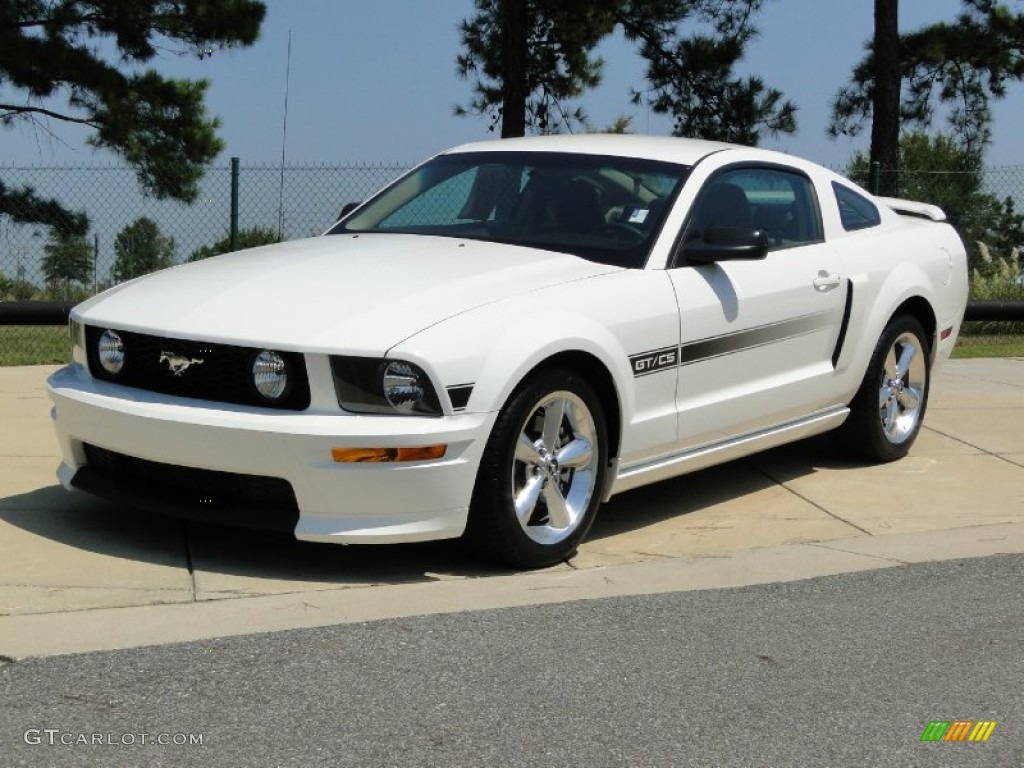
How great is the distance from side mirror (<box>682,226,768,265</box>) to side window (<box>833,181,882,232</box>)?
1.31m

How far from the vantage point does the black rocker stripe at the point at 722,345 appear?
6.23 metres

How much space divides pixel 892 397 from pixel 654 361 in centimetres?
227

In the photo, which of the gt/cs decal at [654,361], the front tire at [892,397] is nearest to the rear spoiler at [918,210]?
the front tire at [892,397]

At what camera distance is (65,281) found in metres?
→ 13.1

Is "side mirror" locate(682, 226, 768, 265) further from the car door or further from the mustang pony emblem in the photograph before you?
the mustang pony emblem

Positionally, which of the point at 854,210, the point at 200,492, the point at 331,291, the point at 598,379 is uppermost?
the point at 854,210

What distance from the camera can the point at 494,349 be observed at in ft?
18.2

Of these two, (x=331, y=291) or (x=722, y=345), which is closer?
(x=331, y=291)

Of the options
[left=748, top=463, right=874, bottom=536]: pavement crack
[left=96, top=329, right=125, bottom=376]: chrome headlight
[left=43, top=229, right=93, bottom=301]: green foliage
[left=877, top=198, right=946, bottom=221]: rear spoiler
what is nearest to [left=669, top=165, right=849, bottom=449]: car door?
[left=748, top=463, right=874, bottom=536]: pavement crack

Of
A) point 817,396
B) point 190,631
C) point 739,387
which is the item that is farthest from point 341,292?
point 817,396

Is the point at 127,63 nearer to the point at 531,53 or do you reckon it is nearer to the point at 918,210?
the point at 531,53

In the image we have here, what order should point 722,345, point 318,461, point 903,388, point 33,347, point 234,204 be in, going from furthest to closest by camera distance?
point 33,347 < point 234,204 < point 903,388 < point 722,345 < point 318,461

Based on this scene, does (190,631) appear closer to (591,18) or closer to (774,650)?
(774,650)

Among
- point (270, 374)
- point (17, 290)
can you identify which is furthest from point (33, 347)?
point (270, 374)
